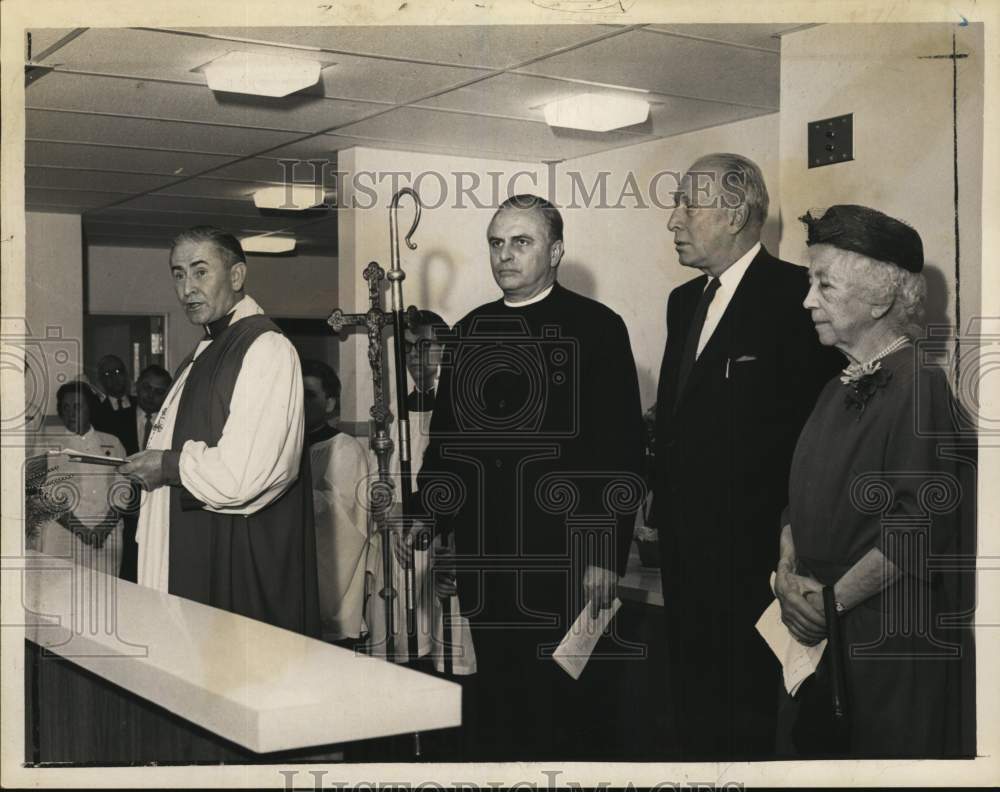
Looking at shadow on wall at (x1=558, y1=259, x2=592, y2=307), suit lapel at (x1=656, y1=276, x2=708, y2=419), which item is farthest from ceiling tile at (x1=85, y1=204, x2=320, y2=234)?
suit lapel at (x1=656, y1=276, x2=708, y2=419)

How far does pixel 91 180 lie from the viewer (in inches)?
122

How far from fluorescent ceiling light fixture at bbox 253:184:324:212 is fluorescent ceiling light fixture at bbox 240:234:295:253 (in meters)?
0.09

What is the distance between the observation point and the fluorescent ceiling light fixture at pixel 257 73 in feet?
9.91

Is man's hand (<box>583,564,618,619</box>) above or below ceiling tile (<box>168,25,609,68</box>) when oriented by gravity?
below

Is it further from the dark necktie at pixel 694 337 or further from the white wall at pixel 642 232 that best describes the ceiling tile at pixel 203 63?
the dark necktie at pixel 694 337

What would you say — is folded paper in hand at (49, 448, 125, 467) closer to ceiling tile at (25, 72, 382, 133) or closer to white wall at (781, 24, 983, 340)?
ceiling tile at (25, 72, 382, 133)

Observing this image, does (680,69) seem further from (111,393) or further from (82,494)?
(82,494)

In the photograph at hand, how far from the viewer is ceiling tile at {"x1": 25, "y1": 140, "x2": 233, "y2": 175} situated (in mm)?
3090

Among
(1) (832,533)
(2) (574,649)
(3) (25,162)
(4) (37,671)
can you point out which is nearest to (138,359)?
(3) (25,162)

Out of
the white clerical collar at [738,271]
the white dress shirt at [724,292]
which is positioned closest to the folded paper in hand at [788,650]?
the white dress shirt at [724,292]

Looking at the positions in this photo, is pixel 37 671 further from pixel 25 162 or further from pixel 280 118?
pixel 280 118

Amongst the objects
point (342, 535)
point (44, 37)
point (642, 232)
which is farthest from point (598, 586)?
point (44, 37)

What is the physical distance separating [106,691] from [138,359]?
89cm

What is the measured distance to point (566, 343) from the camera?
3.11 meters
